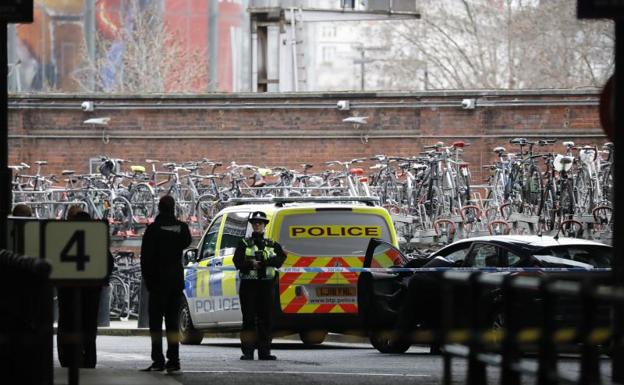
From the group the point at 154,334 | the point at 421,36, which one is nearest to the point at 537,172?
the point at 154,334

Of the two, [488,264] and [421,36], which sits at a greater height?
[421,36]

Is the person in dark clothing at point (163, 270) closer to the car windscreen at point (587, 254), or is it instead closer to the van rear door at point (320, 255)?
the van rear door at point (320, 255)

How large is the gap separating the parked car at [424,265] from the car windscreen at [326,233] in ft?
2.19

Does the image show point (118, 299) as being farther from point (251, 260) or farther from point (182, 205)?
point (251, 260)

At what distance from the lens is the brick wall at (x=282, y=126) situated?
40.3m

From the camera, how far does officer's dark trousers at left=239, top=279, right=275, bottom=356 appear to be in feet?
69.6

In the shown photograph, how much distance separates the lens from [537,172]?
33.1 m

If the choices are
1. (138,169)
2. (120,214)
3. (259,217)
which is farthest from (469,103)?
(259,217)

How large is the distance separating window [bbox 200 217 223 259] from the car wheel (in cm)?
274

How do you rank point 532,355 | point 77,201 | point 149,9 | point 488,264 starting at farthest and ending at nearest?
point 149,9 → point 77,201 → point 488,264 → point 532,355

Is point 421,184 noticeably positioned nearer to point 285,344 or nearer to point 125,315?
point 125,315

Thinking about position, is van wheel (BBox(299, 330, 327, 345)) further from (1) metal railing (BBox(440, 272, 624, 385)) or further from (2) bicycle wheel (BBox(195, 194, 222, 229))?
(1) metal railing (BBox(440, 272, 624, 385))

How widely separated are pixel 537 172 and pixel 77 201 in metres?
8.91

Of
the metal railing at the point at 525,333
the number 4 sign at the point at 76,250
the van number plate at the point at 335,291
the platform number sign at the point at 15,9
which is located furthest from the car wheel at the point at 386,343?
the number 4 sign at the point at 76,250
